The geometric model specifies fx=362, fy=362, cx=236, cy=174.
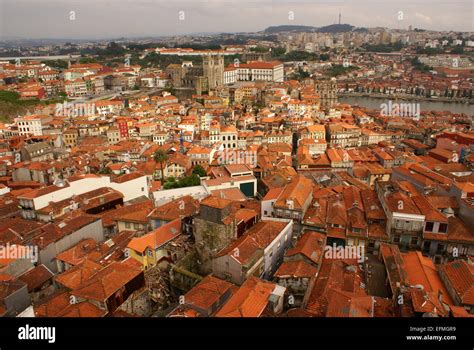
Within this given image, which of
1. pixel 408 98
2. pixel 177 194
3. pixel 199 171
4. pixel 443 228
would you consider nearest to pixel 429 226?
pixel 443 228

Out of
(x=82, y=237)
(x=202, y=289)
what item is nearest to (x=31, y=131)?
(x=82, y=237)

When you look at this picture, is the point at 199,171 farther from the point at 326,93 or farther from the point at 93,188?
the point at 326,93

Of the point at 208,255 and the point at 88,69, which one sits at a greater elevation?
the point at 88,69

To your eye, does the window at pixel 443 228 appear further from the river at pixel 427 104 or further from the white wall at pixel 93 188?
the river at pixel 427 104

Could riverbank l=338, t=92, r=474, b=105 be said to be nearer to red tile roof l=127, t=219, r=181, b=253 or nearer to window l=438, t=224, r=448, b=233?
window l=438, t=224, r=448, b=233

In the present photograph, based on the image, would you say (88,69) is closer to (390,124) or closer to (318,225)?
(390,124)

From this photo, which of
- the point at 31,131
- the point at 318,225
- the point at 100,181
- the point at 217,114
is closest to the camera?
the point at 318,225

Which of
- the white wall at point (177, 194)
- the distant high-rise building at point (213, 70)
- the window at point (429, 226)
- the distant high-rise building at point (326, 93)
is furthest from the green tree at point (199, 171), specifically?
the distant high-rise building at point (326, 93)

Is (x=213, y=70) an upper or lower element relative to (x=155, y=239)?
upper
